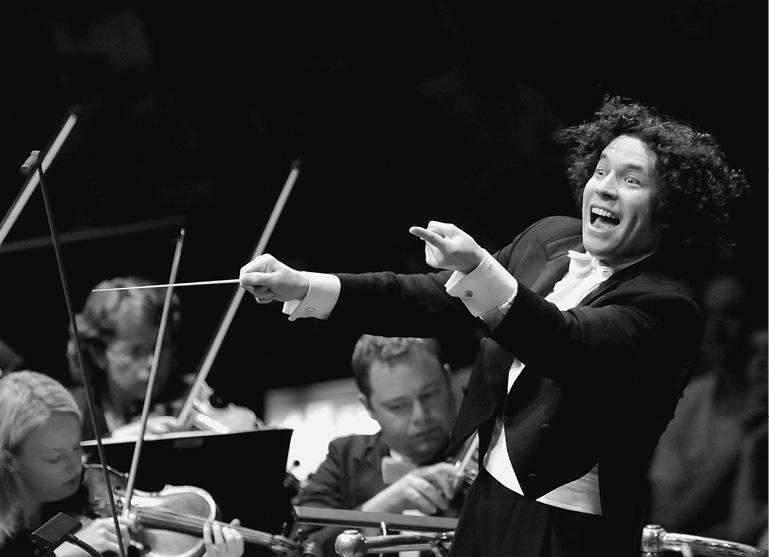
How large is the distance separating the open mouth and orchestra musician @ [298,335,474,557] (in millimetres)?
822

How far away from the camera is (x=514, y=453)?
172 cm

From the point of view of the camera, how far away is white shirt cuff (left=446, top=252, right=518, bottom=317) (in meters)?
1.55

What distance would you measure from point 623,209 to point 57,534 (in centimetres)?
106

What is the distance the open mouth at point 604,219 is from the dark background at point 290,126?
82.8 inches

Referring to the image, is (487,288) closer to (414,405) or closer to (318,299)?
(318,299)

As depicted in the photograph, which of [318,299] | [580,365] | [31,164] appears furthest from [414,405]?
[31,164]

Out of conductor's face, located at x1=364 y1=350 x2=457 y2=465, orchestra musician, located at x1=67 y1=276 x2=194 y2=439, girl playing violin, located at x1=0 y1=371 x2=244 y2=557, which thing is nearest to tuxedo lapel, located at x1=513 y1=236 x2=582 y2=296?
conductor's face, located at x1=364 y1=350 x2=457 y2=465

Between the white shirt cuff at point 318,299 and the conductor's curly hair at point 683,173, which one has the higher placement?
the conductor's curly hair at point 683,173

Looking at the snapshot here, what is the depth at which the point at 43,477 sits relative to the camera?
7.30ft

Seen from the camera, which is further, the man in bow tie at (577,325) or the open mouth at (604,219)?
the open mouth at (604,219)

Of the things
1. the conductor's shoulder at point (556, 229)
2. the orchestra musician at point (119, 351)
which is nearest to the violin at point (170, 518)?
the conductor's shoulder at point (556, 229)

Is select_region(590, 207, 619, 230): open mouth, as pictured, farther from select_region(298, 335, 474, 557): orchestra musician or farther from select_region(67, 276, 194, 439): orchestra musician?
select_region(67, 276, 194, 439): orchestra musician

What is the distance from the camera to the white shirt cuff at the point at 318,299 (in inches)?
67.0

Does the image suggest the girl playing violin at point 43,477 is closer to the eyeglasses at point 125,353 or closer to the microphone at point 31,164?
the microphone at point 31,164
